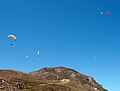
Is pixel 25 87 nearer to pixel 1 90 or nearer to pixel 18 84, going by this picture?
pixel 18 84

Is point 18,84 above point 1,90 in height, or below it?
above

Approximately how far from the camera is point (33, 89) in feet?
506

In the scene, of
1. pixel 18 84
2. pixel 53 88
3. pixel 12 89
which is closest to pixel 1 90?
pixel 12 89

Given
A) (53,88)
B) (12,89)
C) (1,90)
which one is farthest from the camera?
(53,88)

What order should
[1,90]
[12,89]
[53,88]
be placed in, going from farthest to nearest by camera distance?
[53,88], [12,89], [1,90]

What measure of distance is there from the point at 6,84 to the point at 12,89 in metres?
6.02

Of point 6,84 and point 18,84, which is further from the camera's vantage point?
point 18,84

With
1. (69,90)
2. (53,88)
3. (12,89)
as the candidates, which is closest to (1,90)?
(12,89)

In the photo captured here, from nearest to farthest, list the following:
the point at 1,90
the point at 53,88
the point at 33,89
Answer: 1. the point at 1,90
2. the point at 33,89
3. the point at 53,88

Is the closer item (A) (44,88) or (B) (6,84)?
(B) (6,84)

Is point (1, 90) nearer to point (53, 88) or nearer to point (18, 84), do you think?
point (18, 84)

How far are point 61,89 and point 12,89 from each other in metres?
41.0

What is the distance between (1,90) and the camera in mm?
126250

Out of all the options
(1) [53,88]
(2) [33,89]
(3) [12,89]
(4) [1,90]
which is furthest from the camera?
(1) [53,88]
